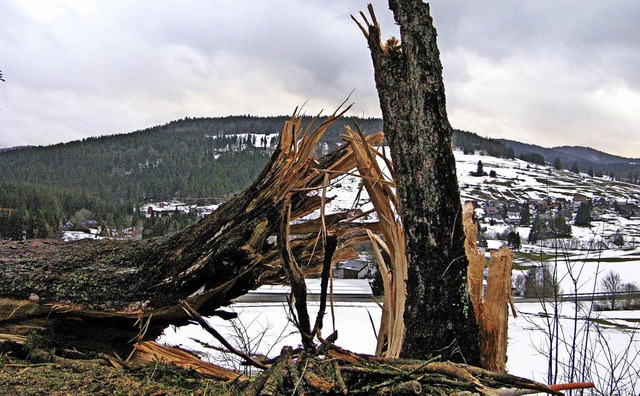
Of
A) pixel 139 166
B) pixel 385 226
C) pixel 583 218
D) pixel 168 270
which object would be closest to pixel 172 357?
pixel 168 270

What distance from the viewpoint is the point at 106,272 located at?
10.9ft

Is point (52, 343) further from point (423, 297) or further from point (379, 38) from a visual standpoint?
point (379, 38)

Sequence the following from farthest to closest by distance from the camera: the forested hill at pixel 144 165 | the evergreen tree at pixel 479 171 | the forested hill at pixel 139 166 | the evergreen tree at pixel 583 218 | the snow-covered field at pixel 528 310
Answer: the evergreen tree at pixel 479 171 → the forested hill at pixel 144 165 → the forested hill at pixel 139 166 → the evergreen tree at pixel 583 218 → the snow-covered field at pixel 528 310

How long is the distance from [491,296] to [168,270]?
2.25 m

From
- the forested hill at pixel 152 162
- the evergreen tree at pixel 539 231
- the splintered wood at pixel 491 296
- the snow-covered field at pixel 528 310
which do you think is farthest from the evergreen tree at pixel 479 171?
the splintered wood at pixel 491 296

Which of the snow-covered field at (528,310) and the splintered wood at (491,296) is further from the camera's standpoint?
the snow-covered field at (528,310)

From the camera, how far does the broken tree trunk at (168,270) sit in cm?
309

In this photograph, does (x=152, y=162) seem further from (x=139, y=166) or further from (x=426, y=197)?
(x=426, y=197)

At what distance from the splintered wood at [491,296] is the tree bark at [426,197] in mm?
195

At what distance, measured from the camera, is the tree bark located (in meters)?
2.58

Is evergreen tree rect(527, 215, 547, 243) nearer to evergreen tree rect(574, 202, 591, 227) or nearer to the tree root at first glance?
the tree root

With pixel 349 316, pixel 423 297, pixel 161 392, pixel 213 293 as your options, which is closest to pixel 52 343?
A: pixel 213 293

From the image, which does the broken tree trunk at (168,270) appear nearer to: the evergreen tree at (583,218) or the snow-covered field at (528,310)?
the snow-covered field at (528,310)

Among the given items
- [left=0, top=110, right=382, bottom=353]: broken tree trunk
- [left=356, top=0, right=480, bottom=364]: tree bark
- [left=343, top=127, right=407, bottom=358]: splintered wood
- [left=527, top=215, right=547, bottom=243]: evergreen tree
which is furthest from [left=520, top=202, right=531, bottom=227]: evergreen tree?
[left=356, top=0, right=480, bottom=364]: tree bark
